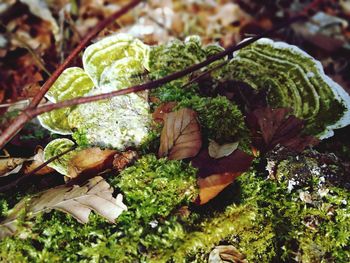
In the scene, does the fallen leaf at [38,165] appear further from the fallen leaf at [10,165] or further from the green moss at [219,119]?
the green moss at [219,119]

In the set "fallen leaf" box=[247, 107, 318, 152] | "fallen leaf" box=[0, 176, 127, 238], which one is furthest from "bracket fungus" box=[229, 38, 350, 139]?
"fallen leaf" box=[0, 176, 127, 238]

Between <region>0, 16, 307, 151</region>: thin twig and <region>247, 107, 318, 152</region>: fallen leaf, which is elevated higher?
<region>0, 16, 307, 151</region>: thin twig

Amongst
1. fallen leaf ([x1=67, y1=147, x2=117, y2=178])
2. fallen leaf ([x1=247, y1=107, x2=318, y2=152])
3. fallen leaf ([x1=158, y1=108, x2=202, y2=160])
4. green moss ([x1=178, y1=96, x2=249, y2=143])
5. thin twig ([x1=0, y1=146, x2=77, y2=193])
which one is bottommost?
fallen leaf ([x1=247, y1=107, x2=318, y2=152])

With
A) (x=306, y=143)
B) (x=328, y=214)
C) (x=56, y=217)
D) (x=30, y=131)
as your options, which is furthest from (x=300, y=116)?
(x=30, y=131)

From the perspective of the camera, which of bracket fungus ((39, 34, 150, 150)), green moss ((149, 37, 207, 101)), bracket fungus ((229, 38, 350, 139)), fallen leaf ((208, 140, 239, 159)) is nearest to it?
fallen leaf ((208, 140, 239, 159))

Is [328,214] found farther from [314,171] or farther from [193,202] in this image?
[193,202]

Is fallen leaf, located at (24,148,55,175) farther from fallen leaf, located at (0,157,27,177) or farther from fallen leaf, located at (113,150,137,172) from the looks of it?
fallen leaf, located at (113,150,137,172)

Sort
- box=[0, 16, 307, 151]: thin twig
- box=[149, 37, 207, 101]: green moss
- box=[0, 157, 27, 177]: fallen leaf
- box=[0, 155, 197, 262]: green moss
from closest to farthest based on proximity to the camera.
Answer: box=[0, 16, 307, 151]: thin twig, box=[0, 155, 197, 262]: green moss, box=[0, 157, 27, 177]: fallen leaf, box=[149, 37, 207, 101]: green moss

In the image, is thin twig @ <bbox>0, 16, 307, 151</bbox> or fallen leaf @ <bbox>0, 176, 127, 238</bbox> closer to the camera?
thin twig @ <bbox>0, 16, 307, 151</bbox>
